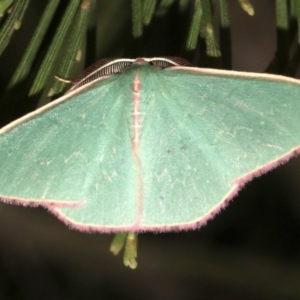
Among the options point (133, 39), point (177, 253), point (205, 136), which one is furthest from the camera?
point (177, 253)

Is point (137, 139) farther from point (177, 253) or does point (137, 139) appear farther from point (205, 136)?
point (177, 253)

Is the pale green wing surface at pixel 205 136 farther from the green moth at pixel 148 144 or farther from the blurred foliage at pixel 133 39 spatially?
the blurred foliage at pixel 133 39

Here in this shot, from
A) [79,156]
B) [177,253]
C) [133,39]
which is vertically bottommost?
[177,253]

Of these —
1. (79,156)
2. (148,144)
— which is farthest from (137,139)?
(79,156)

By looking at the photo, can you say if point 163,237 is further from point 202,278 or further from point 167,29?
point 167,29

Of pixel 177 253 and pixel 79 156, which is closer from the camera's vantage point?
pixel 79 156

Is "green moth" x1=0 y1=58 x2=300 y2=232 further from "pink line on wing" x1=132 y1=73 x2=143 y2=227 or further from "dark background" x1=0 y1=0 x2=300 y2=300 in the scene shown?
"dark background" x1=0 y1=0 x2=300 y2=300

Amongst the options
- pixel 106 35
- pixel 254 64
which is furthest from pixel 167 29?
pixel 254 64
